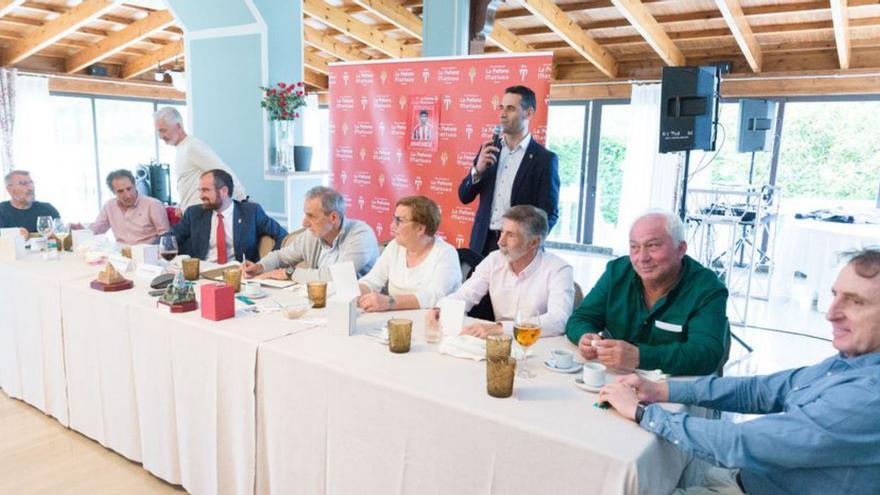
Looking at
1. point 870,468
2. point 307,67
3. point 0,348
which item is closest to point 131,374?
point 0,348

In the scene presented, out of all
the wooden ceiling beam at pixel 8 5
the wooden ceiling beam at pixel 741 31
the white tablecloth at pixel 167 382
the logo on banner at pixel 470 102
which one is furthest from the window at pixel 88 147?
the wooden ceiling beam at pixel 741 31

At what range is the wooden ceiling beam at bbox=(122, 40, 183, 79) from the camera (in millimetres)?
8633

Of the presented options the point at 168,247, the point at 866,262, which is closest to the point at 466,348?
the point at 866,262

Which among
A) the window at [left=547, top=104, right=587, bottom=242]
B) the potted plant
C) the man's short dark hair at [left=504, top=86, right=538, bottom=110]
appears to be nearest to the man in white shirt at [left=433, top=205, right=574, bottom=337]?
the man's short dark hair at [left=504, top=86, right=538, bottom=110]

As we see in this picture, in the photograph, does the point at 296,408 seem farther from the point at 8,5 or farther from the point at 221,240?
the point at 8,5

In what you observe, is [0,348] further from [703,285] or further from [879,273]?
[879,273]

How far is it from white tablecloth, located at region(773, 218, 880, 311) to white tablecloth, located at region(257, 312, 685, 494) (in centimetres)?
428

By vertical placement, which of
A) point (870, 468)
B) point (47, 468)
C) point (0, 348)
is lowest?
point (47, 468)

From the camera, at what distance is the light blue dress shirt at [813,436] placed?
110 centimetres

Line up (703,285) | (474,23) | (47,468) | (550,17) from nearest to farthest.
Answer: (703,285), (47,468), (474,23), (550,17)

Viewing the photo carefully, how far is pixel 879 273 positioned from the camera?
1.15 m

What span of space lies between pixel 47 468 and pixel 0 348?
92cm

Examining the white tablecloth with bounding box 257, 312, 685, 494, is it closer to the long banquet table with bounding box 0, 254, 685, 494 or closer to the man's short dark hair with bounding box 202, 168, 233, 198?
the long banquet table with bounding box 0, 254, 685, 494

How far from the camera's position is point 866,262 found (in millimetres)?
1177
